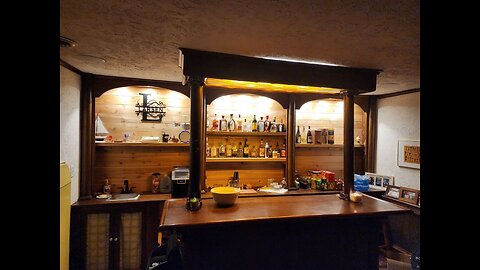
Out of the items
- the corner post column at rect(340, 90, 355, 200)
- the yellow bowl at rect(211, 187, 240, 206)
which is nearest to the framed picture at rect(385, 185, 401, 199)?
the corner post column at rect(340, 90, 355, 200)

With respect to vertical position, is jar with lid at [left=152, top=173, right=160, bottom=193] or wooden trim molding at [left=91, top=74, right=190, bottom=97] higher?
wooden trim molding at [left=91, top=74, right=190, bottom=97]

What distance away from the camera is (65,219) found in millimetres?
2430

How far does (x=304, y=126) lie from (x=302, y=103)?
1.43ft

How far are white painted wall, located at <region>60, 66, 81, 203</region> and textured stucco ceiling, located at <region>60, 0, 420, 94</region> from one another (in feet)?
1.17

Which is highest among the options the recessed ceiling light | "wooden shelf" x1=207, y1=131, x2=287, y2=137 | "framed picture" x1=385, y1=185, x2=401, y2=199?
the recessed ceiling light

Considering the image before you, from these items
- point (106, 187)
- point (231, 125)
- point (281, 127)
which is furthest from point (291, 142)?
point (106, 187)

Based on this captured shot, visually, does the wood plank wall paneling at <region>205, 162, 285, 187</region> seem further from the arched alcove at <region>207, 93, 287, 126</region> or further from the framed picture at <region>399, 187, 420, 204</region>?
the framed picture at <region>399, 187, 420, 204</region>

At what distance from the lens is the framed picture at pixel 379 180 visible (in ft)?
12.1

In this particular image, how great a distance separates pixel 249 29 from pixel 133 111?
2270 mm

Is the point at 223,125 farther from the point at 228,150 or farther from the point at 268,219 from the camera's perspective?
the point at 268,219

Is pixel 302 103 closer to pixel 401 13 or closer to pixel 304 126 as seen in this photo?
pixel 304 126

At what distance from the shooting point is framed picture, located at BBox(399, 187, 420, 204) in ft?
10.4

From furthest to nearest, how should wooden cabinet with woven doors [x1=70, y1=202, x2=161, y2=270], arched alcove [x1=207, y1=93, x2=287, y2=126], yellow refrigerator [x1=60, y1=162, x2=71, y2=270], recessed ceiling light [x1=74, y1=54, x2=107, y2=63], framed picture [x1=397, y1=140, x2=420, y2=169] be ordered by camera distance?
arched alcove [x1=207, y1=93, x2=287, y2=126]
framed picture [x1=397, y1=140, x2=420, y2=169]
wooden cabinet with woven doors [x1=70, y1=202, x2=161, y2=270]
yellow refrigerator [x1=60, y1=162, x2=71, y2=270]
recessed ceiling light [x1=74, y1=54, x2=107, y2=63]
